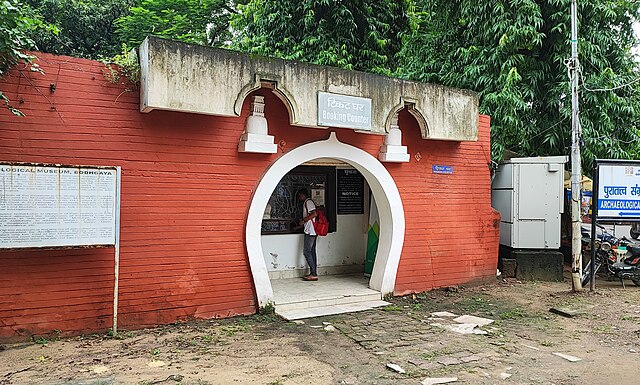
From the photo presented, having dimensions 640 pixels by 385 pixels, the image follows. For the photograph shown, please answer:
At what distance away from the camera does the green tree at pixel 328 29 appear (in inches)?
507

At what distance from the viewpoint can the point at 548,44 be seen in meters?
10.6

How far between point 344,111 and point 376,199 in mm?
1669

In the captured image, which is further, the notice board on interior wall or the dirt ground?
the notice board on interior wall

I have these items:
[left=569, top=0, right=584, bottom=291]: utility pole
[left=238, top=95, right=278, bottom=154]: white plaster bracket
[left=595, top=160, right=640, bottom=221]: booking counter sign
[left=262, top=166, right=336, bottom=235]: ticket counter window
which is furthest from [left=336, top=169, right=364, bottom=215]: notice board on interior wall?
[left=595, top=160, right=640, bottom=221]: booking counter sign

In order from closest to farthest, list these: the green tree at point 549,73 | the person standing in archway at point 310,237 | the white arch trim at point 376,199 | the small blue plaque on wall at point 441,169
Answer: the white arch trim at point 376,199 → the small blue plaque on wall at point 441,169 → the person standing in archway at point 310,237 → the green tree at point 549,73

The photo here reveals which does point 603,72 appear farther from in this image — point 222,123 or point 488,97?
point 222,123

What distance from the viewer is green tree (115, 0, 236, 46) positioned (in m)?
14.8

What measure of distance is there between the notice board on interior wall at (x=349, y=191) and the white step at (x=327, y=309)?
2.27 metres

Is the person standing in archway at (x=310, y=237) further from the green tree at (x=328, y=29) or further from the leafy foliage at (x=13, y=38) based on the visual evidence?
Result: the green tree at (x=328, y=29)

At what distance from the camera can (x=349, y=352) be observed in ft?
17.3

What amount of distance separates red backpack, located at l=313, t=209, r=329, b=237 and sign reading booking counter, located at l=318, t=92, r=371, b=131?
77.0 inches

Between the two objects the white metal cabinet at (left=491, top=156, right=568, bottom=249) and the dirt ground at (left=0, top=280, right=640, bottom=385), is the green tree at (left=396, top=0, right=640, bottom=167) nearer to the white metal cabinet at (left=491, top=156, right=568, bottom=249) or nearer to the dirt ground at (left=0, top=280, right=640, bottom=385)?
the white metal cabinet at (left=491, top=156, right=568, bottom=249)

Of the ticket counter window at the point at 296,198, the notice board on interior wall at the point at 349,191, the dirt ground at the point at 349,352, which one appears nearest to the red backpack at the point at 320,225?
the ticket counter window at the point at 296,198

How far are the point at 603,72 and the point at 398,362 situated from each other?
8129mm
